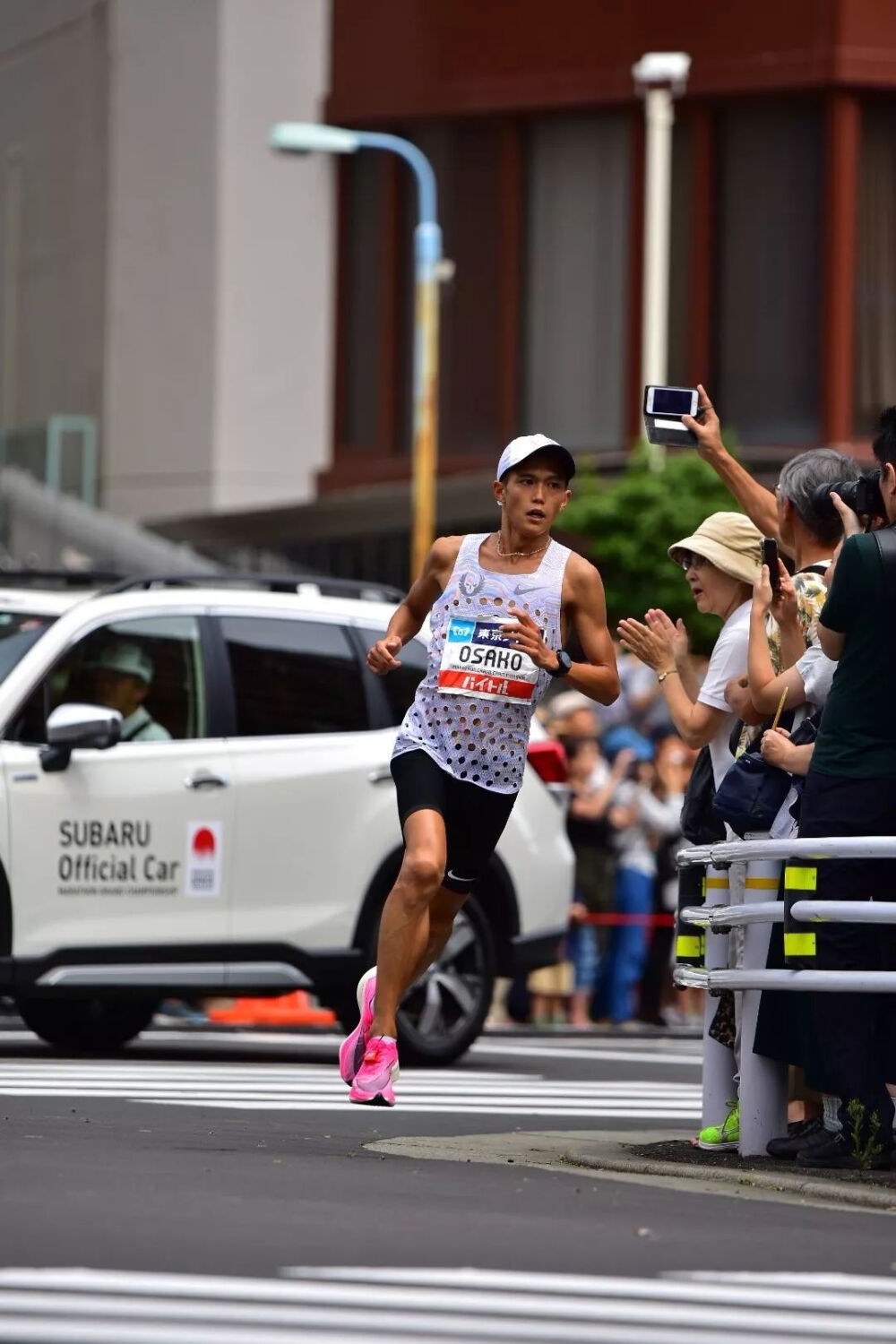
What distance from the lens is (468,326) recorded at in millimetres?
34438

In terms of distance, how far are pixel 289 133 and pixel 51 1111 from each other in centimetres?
1752

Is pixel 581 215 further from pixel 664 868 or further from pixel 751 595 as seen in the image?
pixel 751 595

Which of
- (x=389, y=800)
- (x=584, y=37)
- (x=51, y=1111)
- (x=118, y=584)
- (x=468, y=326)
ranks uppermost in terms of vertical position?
(x=584, y=37)

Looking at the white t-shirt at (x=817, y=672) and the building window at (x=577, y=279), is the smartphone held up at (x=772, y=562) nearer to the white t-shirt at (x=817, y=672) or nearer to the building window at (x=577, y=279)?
the white t-shirt at (x=817, y=672)

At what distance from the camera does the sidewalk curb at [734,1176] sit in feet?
25.1

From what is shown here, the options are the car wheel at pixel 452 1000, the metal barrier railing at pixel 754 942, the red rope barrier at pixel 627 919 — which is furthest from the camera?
the red rope barrier at pixel 627 919

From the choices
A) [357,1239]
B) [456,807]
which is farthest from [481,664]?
[357,1239]

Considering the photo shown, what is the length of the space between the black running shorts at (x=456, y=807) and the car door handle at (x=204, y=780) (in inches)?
126

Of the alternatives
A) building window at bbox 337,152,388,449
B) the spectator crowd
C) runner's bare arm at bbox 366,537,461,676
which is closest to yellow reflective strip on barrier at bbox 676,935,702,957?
the spectator crowd

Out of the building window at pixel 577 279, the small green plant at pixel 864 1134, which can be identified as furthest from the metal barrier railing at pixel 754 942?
the building window at pixel 577 279

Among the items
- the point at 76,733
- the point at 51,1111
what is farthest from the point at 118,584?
the point at 51,1111

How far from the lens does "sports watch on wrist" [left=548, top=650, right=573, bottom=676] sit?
9102 millimetres

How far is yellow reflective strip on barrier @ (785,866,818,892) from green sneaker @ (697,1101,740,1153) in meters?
0.91

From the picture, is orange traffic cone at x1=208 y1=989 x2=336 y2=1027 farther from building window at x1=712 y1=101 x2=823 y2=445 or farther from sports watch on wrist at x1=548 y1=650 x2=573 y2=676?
building window at x1=712 y1=101 x2=823 y2=445
